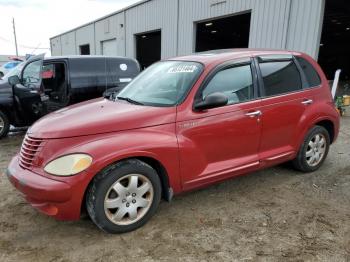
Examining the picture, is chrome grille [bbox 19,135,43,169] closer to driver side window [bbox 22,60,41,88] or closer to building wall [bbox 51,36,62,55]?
driver side window [bbox 22,60,41,88]

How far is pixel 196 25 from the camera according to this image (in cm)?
1432

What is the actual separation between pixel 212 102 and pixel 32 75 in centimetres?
500

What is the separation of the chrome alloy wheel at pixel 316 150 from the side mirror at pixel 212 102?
1970mm

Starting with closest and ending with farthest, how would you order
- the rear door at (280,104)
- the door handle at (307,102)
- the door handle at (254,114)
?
1. the door handle at (254,114)
2. the rear door at (280,104)
3. the door handle at (307,102)

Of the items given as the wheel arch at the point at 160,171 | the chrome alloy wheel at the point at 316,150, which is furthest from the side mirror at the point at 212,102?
the chrome alloy wheel at the point at 316,150

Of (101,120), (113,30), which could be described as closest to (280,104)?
(101,120)

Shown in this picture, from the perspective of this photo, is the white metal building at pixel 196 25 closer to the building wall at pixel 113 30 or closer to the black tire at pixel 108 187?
the building wall at pixel 113 30

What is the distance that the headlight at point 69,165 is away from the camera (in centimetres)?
276

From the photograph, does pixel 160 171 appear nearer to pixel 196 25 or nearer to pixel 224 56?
pixel 224 56

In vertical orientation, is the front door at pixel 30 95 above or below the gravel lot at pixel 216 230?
above

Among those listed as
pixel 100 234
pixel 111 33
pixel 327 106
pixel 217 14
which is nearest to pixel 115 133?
pixel 100 234

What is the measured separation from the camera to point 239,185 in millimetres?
4320

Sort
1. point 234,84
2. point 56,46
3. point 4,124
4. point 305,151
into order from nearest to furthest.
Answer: point 234,84 → point 305,151 → point 4,124 → point 56,46

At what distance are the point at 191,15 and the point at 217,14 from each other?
63.3 inches
